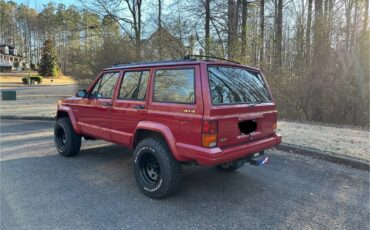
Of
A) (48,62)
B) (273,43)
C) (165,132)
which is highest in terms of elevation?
(48,62)

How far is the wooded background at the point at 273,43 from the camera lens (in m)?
10.4

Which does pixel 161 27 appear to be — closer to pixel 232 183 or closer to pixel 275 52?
pixel 275 52

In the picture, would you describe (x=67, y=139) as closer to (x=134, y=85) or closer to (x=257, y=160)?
(x=134, y=85)

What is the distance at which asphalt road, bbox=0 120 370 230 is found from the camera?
331cm

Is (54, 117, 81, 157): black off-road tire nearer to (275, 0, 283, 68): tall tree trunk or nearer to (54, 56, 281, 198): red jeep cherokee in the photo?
(54, 56, 281, 198): red jeep cherokee

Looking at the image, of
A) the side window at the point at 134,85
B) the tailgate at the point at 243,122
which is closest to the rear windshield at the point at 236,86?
the tailgate at the point at 243,122

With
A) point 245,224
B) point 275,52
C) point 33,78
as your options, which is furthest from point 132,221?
point 33,78

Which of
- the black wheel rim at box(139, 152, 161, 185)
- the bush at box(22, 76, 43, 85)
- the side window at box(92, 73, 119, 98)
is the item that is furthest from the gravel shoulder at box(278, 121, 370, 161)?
the bush at box(22, 76, 43, 85)

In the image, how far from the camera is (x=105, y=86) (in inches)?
199

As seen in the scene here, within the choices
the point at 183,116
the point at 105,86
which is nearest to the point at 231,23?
the point at 105,86

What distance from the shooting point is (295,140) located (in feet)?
23.3

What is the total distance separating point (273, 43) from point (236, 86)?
9.50 metres

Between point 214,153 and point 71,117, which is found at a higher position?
point 71,117

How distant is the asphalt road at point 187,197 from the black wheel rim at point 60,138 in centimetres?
25
